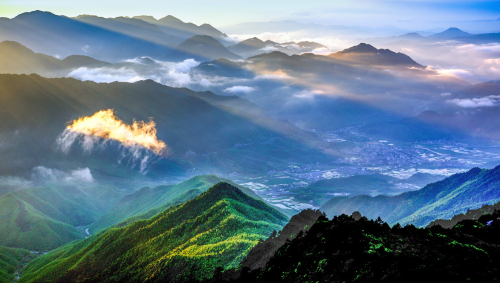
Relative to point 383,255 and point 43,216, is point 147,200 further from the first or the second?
point 383,255

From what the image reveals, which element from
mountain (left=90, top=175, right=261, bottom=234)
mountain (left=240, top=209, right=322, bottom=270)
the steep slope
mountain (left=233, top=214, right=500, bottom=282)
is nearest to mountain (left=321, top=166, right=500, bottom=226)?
mountain (left=90, top=175, right=261, bottom=234)

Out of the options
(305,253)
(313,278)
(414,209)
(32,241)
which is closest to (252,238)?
(305,253)

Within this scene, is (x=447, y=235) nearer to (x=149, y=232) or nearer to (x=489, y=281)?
(x=489, y=281)

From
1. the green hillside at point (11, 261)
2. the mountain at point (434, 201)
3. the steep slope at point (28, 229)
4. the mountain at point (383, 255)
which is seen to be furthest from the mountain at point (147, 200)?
the mountain at point (383, 255)

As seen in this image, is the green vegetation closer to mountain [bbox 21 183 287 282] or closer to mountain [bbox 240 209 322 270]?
mountain [bbox 21 183 287 282]

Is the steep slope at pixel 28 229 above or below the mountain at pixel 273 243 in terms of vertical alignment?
below

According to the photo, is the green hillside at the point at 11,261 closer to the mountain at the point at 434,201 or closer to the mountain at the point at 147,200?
the mountain at the point at 147,200
